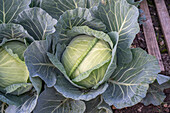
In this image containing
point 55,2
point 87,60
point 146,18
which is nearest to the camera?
point 87,60

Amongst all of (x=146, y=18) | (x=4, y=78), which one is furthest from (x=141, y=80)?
(x=146, y=18)

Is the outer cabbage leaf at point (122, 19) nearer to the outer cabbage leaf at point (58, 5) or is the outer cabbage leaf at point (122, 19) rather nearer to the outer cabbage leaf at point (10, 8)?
the outer cabbage leaf at point (58, 5)

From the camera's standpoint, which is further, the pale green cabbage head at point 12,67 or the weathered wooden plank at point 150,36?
the weathered wooden plank at point 150,36

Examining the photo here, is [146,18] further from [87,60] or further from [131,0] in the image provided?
[87,60]

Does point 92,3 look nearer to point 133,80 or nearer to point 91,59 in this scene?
point 91,59

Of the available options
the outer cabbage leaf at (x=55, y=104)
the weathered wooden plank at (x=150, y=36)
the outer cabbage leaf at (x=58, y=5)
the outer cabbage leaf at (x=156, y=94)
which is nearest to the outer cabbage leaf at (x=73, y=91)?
the outer cabbage leaf at (x=55, y=104)
